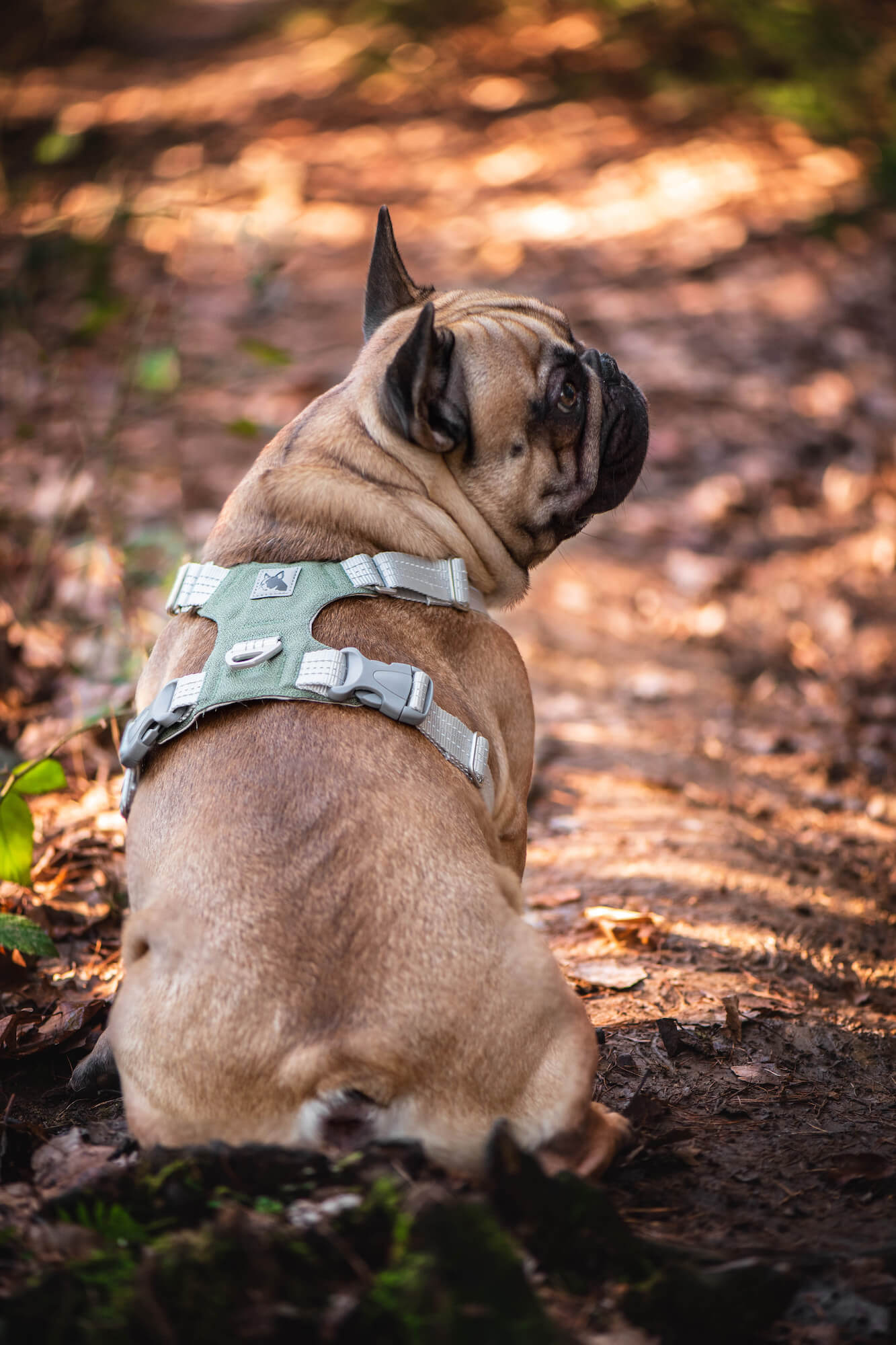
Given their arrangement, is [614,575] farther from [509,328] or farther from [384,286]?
[509,328]

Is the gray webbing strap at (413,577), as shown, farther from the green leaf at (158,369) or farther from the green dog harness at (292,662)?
the green leaf at (158,369)

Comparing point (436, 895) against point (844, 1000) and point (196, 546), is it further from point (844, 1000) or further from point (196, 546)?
point (196, 546)

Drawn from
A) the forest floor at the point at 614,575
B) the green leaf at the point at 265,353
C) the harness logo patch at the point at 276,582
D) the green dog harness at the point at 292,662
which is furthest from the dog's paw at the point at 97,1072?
the green leaf at the point at 265,353

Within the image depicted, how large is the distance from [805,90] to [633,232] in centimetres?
400

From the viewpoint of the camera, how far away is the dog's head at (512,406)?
3404 millimetres

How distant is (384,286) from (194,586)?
4.99 feet

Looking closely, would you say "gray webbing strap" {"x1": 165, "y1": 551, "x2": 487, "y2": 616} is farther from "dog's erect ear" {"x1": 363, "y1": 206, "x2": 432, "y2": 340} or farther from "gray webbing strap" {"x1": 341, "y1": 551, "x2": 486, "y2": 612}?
"dog's erect ear" {"x1": 363, "y1": 206, "x2": 432, "y2": 340}

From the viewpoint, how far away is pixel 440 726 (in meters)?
2.90

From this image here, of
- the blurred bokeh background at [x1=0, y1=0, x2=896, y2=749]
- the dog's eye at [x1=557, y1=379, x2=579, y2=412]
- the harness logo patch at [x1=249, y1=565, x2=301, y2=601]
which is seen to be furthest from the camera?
the blurred bokeh background at [x1=0, y1=0, x2=896, y2=749]

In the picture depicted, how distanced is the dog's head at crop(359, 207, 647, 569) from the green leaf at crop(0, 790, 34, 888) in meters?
1.65

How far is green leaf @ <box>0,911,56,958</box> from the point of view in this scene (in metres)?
3.21

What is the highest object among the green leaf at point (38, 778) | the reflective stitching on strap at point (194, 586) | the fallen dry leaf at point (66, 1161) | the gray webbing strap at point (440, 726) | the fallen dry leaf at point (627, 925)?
the reflective stitching on strap at point (194, 586)

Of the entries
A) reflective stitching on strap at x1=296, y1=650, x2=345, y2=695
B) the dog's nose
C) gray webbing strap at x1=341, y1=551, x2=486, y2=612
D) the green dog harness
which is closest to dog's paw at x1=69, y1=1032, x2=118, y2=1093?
the green dog harness

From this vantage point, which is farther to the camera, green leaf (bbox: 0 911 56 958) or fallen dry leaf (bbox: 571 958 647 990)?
fallen dry leaf (bbox: 571 958 647 990)
